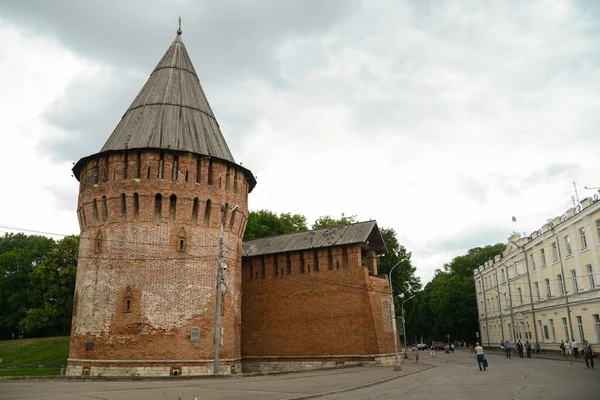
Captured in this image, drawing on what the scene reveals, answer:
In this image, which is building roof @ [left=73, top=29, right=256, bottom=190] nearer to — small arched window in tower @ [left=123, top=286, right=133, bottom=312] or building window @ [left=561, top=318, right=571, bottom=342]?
small arched window in tower @ [left=123, top=286, right=133, bottom=312]

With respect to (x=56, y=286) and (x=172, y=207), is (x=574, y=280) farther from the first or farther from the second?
(x=56, y=286)

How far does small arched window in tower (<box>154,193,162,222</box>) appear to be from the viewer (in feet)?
85.7

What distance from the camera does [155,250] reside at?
25.6m

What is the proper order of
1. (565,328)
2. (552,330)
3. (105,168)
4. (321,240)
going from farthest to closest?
(552,330)
(565,328)
(321,240)
(105,168)

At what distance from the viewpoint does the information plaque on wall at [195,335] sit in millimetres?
24961

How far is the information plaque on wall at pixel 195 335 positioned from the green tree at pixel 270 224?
1941 centimetres

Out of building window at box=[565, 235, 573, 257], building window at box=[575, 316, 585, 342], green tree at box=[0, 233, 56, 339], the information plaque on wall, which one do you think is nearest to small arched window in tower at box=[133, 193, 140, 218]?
the information plaque on wall

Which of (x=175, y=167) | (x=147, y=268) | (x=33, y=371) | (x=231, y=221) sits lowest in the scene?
(x=33, y=371)

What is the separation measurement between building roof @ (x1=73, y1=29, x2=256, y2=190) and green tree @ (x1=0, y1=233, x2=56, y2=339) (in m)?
30.9

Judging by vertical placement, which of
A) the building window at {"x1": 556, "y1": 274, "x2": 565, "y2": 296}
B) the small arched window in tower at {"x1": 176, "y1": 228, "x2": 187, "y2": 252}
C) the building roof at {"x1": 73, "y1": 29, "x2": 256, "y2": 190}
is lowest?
the building window at {"x1": 556, "y1": 274, "x2": 565, "y2": 296}

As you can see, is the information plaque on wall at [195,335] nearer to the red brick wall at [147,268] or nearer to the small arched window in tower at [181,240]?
the red brick wall at [147,268]

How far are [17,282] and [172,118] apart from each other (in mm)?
38321

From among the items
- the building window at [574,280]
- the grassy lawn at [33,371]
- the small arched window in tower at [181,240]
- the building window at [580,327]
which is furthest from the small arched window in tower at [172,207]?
the building window at [580,327]

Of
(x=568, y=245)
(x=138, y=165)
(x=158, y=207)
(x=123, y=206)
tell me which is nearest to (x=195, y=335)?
(x=158, y=207)
